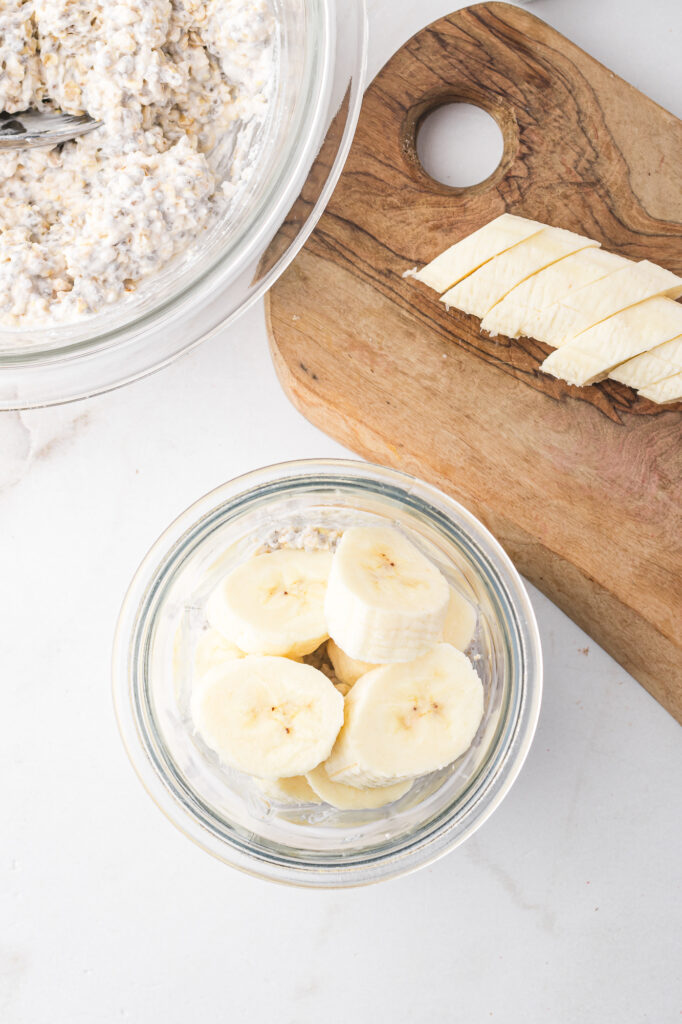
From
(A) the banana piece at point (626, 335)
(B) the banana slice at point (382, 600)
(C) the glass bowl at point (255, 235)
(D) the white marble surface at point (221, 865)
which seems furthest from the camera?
(D) the white marble surface at point (221, 865)

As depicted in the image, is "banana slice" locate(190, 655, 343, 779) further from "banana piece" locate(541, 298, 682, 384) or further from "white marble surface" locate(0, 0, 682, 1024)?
"banana piece" locate(541, 298, 682, 384)

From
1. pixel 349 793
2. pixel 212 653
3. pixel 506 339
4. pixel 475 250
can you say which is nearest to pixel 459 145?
pixel 475 250

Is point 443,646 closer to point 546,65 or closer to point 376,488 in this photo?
point 376,488

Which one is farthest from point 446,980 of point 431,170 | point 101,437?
point 431,170

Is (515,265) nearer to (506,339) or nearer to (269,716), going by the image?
(506,339)

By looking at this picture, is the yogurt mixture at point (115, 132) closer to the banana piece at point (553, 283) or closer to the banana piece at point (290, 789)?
the banana piece at point (553, 283)

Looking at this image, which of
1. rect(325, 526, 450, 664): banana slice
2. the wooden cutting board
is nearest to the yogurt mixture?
the wooden cutting board

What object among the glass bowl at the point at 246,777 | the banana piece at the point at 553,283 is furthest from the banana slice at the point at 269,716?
the banana piece at the point at 553,283
